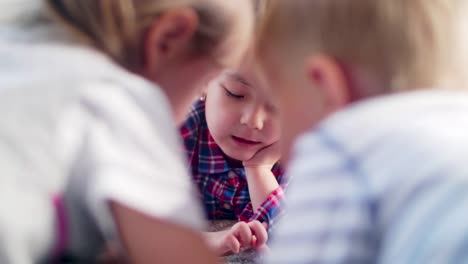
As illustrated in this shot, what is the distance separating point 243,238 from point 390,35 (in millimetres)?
505

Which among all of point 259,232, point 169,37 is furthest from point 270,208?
point 169,37

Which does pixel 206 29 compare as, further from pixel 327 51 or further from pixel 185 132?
pixel 185 132

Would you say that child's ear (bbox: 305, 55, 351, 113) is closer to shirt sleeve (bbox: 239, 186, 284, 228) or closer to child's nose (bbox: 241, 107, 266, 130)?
child's nose (bbox: 241, 107, 266, 130)

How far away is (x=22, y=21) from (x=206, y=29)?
0.17 metres

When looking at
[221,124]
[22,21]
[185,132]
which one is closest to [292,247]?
[22,21]

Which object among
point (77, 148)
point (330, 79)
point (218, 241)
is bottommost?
point (218, 241)

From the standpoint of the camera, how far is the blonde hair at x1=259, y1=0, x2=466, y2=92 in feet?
1.59

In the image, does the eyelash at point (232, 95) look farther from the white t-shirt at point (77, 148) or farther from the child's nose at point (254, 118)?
the white t-shirt at point (77, 148)

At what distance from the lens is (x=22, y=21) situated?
55 centimetres

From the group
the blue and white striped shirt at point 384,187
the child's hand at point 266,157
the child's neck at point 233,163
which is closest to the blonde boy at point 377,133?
the blue and white striped shirt at point 384,187

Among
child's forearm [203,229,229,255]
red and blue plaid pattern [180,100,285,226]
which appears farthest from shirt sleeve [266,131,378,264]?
red and blue plaid pattern [180,100,285,226]

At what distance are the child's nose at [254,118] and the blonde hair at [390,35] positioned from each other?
1.07 feet

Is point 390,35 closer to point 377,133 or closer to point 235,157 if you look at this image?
point 377,133

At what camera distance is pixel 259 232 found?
917mm
